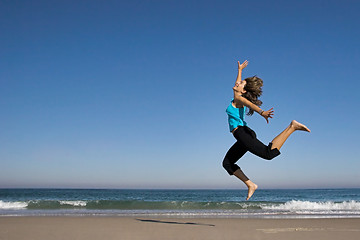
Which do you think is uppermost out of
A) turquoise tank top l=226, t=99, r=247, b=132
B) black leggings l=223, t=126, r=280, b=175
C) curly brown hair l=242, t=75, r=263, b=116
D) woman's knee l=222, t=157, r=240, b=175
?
curly brown hair l=242, t=75, r=263, b=116

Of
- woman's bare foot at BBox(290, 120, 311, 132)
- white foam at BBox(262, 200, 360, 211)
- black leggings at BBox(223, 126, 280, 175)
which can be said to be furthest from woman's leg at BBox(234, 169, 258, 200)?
white foam at BBox(262, 200, 360, 211)

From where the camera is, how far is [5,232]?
6.40m

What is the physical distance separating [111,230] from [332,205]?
19.3 meters

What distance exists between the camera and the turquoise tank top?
17.7 feet

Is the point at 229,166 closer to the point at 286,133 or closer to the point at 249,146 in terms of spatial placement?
the point at 249,146

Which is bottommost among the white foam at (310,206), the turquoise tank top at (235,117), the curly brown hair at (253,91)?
the white foam at (310,206)

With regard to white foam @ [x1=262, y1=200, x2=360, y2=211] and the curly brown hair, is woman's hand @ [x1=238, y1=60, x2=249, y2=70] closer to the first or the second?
the curly brown hair

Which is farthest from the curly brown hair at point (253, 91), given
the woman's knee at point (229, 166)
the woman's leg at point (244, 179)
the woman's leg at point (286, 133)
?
the woman's leg at point (244, 179)

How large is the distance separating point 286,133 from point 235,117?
800 millimetres

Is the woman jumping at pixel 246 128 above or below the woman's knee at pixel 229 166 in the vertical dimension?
above

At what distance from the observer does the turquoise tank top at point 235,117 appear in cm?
541

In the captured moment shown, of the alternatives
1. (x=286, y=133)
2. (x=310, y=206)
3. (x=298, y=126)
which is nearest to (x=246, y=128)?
(x=286, y=133)

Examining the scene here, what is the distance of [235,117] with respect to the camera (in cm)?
541

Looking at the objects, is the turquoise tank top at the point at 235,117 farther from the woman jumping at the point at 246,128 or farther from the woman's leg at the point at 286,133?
the woman's leg at the point at 286,133
